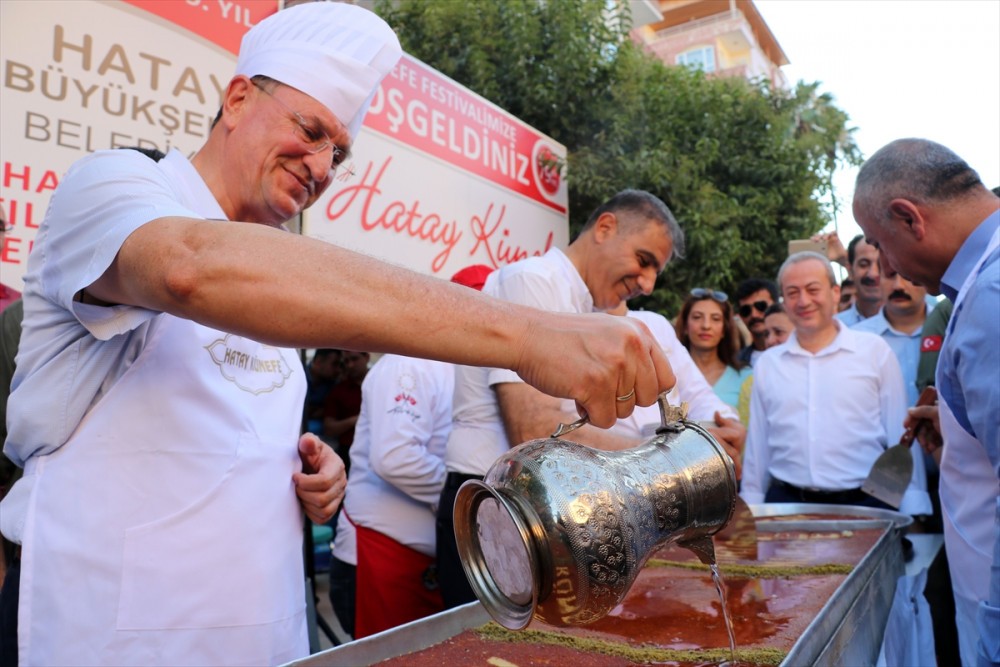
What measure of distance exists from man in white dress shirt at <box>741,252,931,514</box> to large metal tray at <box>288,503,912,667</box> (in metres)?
0.94

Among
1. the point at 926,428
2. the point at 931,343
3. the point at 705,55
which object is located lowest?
the point at 926,428

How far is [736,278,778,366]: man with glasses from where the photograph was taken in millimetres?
5688

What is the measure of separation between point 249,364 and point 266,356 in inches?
2.4

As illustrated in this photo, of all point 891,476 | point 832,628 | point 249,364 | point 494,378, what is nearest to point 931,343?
point 891,476

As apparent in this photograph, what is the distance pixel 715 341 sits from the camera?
16.5ft

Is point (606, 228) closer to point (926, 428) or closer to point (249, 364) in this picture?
point (926, 428)

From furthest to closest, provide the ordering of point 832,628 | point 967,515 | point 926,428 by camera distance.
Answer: point 926,428
point 967,515
point 832,628

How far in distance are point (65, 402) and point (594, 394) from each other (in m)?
0.85

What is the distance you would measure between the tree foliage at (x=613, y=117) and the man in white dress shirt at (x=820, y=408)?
17.1ft

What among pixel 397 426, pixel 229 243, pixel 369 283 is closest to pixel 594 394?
pixel 369 283

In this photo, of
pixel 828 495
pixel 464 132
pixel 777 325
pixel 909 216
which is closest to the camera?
pixel 909 216

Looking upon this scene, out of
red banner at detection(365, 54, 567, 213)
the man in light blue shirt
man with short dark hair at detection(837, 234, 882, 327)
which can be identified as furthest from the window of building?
the man in light blue shirt

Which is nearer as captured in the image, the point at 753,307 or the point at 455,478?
the point at 455,478

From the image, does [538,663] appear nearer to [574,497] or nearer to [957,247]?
[574,497]
